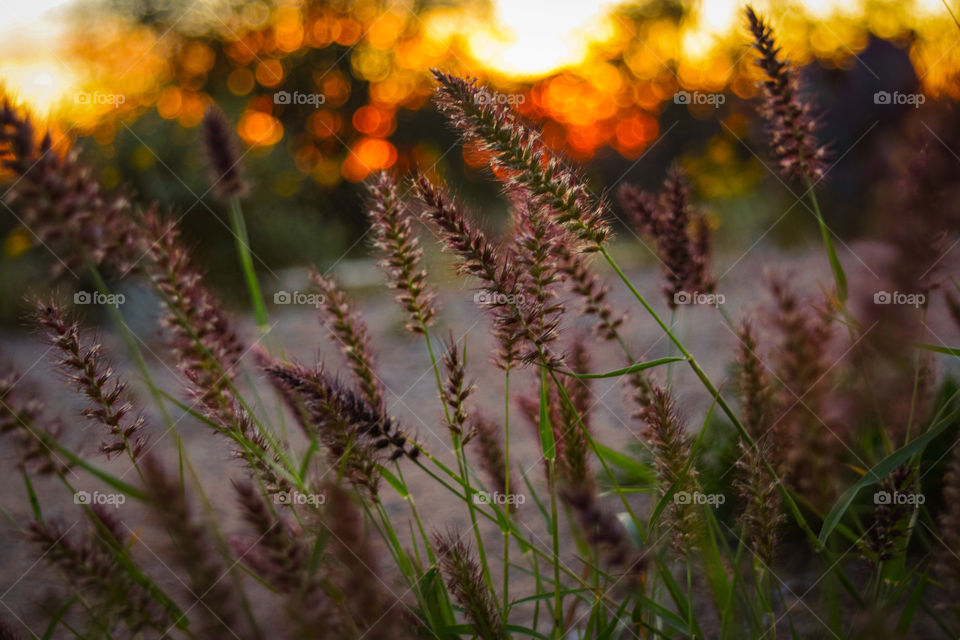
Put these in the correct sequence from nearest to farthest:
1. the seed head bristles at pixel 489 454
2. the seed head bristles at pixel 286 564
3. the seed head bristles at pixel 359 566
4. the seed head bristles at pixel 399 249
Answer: the seed head bristles at pixel 359 566, the seed head bristles at pixel 286 564, the seed head bristles at pixel 399 249, the seed head bristles at pixel 489 454

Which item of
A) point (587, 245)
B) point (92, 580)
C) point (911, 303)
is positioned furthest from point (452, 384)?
point (911, 303)

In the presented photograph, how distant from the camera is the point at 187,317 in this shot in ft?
4.52

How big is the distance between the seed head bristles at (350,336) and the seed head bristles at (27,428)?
0.53 meters

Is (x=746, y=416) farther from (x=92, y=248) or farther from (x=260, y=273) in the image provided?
(x=260, y=273)

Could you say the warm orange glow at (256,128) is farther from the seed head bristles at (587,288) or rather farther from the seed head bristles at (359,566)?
the seed head bristles at (359,566)

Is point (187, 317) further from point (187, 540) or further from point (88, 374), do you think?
point (187, 540)

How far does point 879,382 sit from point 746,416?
294mm

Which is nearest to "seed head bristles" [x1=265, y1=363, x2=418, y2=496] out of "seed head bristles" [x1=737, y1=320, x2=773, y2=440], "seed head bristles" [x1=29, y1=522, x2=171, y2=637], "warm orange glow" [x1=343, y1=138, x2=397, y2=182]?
"seed head bristles" [x1=29, y1=522, x2=171, y2=637]

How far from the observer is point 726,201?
9.31m

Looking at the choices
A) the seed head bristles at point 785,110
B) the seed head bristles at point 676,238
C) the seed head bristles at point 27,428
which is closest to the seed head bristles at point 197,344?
the seed head bristles at point 27,428

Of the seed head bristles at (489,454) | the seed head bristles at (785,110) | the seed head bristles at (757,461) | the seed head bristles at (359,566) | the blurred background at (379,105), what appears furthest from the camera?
the blurred background at (379,105)

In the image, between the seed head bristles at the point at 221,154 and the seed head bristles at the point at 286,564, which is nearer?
the seed head bristles at the point at 286,564

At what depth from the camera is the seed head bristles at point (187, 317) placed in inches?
51.0

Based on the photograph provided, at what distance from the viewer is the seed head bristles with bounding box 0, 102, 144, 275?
102 centimetres
